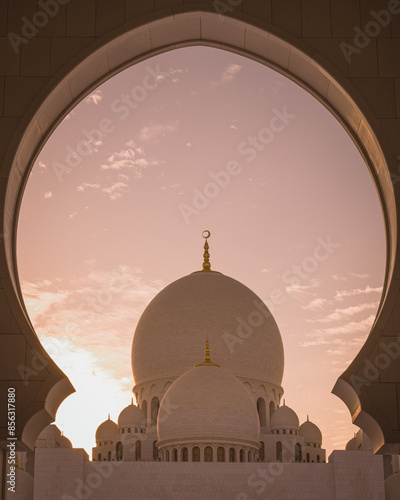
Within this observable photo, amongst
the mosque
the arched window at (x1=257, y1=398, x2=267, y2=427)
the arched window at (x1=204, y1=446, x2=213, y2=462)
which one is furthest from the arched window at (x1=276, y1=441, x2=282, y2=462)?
the arched window at (x1=204, y1=446, x2=213, y2=462)

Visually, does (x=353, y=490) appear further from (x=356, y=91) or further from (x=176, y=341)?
(x=356, y=91)

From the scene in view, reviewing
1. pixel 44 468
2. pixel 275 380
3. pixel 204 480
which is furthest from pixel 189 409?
pixel 275 380

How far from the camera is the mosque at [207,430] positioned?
23516 millimetres

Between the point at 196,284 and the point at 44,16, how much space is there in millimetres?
26961

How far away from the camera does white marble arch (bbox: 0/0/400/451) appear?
21.6ft

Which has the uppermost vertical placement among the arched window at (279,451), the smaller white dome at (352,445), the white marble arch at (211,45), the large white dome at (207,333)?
the large white dome at (207,333)

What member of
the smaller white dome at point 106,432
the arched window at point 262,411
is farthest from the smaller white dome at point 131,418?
the arched window at point 262,411

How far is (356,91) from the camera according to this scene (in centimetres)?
721

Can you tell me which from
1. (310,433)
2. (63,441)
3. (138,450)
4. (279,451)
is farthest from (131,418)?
(310,433)

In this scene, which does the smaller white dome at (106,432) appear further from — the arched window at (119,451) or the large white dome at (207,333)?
the large white dome at (207,333)

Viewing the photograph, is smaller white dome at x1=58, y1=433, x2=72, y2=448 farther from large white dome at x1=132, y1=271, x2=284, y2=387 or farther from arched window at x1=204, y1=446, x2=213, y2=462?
arched window at x1=204, y1=446, x2=213, y2=462

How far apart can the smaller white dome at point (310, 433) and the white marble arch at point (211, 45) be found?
28.1 meters

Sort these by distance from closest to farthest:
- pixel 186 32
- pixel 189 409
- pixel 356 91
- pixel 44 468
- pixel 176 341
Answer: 1. pixel 356 91
2. pixel 186 32
3. pixel 44 468
4. pixel 189 409
5. pixel 176 341

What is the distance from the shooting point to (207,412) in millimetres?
26000
